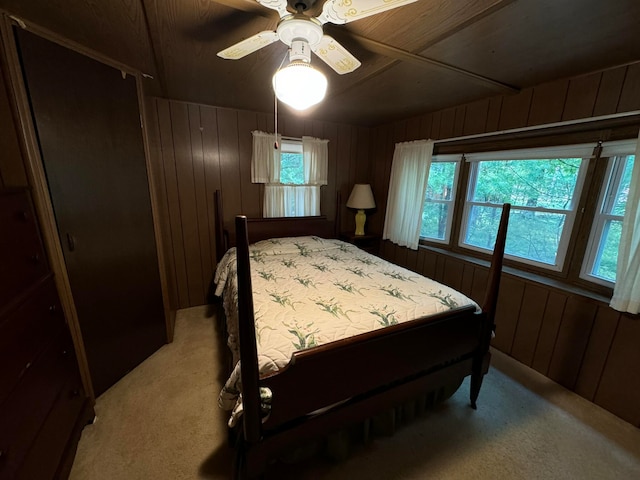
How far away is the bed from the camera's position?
1066 millimetres

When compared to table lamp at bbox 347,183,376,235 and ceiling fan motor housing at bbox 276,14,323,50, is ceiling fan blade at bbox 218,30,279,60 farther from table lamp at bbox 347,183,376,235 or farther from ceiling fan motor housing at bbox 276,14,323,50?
table lamp at bbox 347,183,376,235

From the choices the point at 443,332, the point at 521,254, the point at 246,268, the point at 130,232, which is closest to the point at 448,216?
the point at 521,254

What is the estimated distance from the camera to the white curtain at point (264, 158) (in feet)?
9.89

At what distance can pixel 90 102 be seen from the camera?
62.9 inches

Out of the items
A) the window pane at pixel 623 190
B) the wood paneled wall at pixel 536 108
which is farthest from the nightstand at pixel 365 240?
the window pane at pixel 623 190

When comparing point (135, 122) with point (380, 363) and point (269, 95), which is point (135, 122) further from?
point (380, 363)

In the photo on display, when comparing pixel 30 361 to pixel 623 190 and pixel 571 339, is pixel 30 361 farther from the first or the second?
pixel 623 190

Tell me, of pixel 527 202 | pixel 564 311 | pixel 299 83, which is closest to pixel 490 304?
pixel 564 311

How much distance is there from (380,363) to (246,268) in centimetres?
85

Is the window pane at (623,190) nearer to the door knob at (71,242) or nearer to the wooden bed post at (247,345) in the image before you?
the wooden bed post at (247,345)

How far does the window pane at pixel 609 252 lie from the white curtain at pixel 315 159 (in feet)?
8.57

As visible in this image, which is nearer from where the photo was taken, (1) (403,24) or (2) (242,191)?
(1) (403,24)

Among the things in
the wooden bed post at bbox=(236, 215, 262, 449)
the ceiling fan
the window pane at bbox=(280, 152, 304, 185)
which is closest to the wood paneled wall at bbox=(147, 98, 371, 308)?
the window pane at bbox=(280, 152, 304, 185)

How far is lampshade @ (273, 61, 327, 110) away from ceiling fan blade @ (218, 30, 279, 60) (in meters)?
0.17
